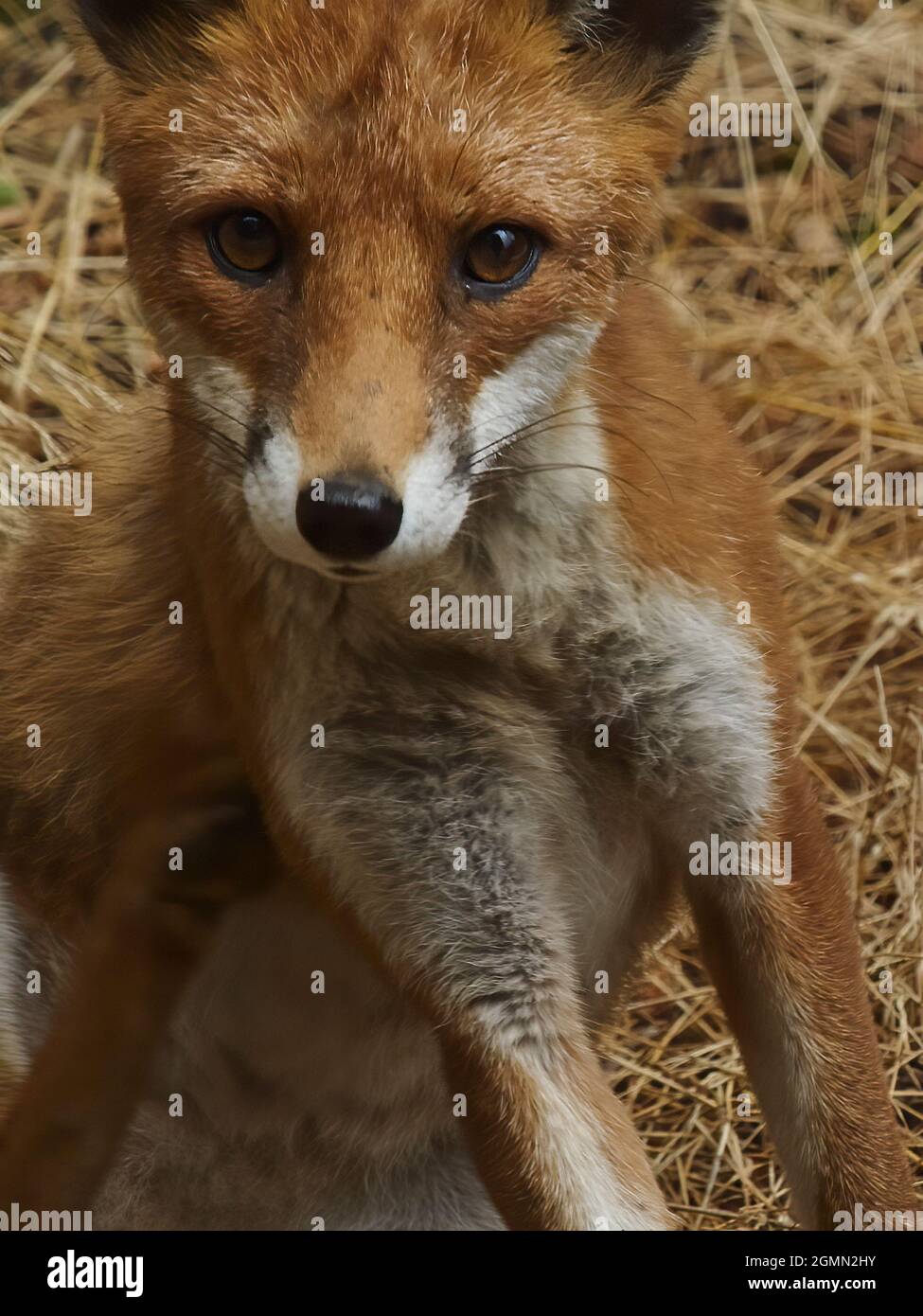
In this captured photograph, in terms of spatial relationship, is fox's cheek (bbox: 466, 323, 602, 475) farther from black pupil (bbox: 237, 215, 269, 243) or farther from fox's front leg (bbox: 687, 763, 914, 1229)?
fox's front leg (bbox: 687, 763, 914, 1229)

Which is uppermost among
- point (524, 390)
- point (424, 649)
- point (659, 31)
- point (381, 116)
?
point (659, 31)

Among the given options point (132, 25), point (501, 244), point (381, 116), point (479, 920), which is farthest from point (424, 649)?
point (132, 25)

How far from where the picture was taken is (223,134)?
265cm

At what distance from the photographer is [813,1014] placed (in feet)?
10.7

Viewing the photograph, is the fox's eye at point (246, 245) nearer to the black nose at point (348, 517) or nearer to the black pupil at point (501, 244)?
the black pupil at point (501, 244)

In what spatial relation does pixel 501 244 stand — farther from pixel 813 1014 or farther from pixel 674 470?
A: pixel 813 1014

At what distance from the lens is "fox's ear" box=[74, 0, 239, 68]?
9.38 feet

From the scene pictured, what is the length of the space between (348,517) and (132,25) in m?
1.07

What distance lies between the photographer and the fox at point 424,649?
259cm

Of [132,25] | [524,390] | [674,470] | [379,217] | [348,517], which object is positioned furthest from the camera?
[674,470]

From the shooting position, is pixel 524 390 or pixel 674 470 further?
pixel 674 470

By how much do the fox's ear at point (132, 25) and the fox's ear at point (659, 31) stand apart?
0.65 m

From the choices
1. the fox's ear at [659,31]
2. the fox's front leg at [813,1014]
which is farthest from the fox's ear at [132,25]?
the fox's front leg at [813,1014]

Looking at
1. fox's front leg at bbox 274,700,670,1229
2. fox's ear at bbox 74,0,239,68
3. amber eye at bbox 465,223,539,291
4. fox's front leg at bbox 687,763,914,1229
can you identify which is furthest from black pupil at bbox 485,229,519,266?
fox's front leg at bbox 687,763,914,1229
